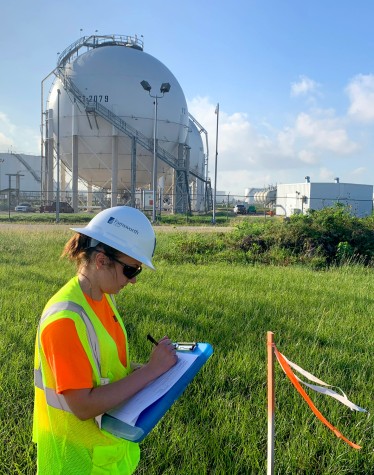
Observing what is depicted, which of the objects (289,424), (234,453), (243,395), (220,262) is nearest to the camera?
(234,453)

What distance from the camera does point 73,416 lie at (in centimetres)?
171

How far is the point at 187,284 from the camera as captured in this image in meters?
7.43

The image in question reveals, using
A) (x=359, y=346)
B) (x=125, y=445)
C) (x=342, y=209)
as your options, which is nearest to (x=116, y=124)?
(x=342, y=209)

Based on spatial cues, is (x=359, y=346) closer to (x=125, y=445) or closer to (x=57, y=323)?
(x=125, y=445)

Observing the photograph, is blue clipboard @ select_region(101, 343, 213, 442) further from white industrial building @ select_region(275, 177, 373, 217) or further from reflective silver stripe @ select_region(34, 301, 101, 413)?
white industrial building @ select_region(275, 177, 373, 217)

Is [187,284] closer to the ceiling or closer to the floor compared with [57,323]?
closer to the floor

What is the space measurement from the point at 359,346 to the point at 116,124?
29175mm

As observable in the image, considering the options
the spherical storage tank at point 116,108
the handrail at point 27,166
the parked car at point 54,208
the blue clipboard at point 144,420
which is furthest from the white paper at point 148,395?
the handrail at point 27,166

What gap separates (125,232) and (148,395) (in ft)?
2.25

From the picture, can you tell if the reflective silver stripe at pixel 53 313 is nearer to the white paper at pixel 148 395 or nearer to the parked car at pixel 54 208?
the white paper at pixel 148 395

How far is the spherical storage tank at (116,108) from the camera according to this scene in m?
32.0

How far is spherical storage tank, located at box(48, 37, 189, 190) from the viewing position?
32.0 meters

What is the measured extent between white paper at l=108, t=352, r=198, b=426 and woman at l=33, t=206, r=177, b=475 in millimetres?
A: 56

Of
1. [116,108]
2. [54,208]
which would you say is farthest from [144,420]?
[54,208]
